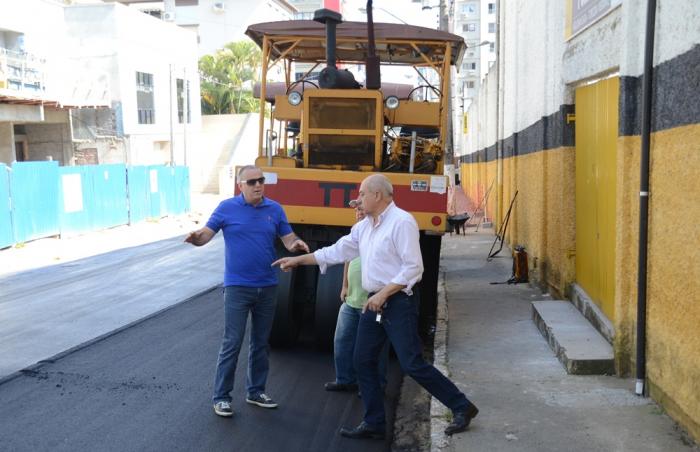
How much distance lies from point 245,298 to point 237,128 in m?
42.5

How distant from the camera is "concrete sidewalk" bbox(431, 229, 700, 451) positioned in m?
5.42

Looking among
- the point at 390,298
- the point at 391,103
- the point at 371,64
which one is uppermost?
the point at 371,64

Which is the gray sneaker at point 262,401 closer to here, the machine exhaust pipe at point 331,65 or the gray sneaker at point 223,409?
the gray sneaker at point 223,409

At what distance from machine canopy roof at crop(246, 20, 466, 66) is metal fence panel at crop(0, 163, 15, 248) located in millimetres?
11392

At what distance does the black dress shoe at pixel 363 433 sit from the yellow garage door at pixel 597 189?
290 cm

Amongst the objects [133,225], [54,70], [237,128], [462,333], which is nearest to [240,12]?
[237,128]

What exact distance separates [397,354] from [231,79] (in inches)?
1973

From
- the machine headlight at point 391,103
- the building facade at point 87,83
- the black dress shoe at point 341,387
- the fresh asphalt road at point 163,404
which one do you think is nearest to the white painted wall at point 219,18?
the building facade at point 87,83

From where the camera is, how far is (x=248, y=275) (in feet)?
20.8

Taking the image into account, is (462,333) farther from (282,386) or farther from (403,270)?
(403,270)

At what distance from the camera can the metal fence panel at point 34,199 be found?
19719 millimetres

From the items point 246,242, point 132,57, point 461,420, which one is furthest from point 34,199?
point 461,420

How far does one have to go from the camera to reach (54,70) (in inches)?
1231

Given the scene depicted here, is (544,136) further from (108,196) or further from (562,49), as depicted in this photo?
(108,196)
